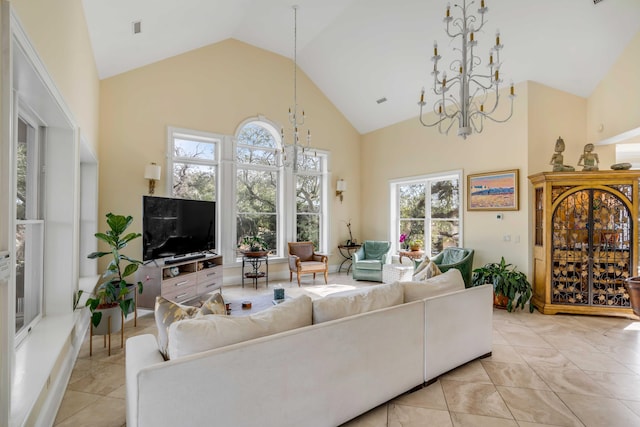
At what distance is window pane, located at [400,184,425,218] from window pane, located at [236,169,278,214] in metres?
2.74

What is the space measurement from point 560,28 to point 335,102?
4175 millimetres

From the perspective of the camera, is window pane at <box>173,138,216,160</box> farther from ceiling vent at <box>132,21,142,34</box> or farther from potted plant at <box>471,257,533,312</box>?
potted plant at <box>471,257,533,312</box>

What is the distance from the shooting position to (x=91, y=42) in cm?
358

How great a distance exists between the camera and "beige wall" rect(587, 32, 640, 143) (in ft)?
12.8

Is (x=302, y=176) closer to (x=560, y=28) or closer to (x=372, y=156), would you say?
(x=372, y=156)

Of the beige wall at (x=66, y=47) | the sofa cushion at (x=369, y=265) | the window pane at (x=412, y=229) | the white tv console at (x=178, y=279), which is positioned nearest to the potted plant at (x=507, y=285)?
the window pane at (x=412, y=229)

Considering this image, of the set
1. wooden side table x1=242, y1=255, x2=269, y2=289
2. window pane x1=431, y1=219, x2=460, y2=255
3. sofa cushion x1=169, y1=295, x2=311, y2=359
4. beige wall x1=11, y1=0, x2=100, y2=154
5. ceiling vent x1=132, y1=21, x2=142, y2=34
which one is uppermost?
ceiling vent x1=132, y1=21, x2=142, y2=34

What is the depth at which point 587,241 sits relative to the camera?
424cm

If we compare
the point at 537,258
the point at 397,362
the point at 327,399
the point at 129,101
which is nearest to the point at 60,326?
the point at 327,399

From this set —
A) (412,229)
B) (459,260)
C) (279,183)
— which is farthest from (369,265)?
(279,183)

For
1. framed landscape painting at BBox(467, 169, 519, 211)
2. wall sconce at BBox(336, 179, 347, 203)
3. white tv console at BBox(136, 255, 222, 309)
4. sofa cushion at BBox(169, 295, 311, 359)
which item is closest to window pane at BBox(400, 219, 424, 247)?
framed landscape painting at BBox(467, 169, 519, 211)

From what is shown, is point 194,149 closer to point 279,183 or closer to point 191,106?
point 191,106

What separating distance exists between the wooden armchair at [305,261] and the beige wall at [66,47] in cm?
371

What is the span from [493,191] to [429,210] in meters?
1.43
